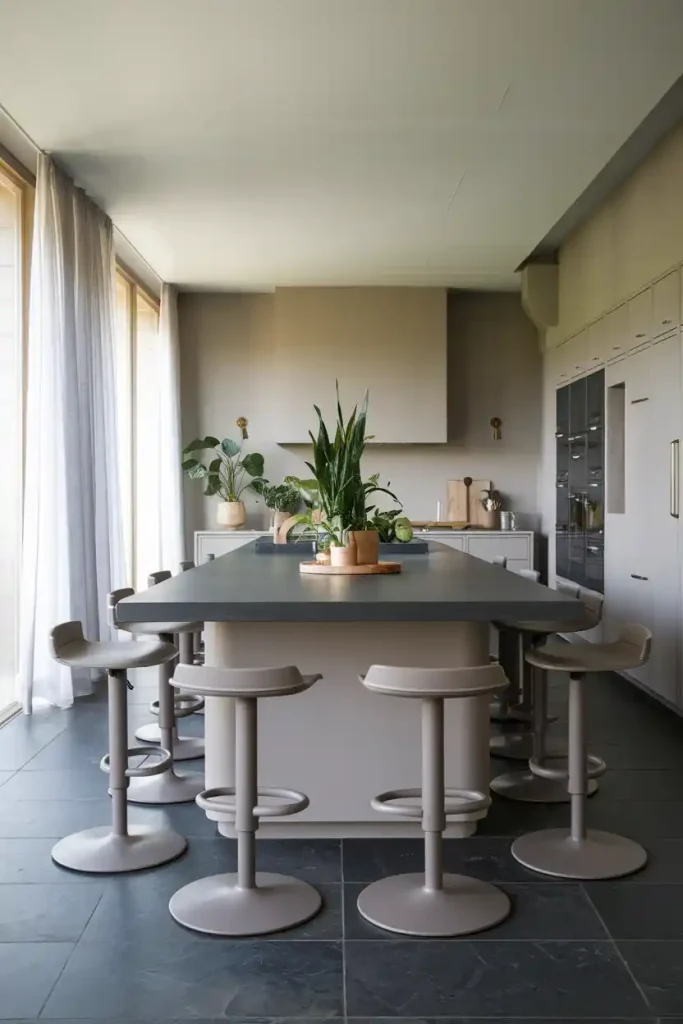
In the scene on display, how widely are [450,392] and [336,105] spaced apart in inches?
178

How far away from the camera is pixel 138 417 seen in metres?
8.43

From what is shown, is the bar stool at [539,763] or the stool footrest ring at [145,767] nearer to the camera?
the stool footrest ring at [145,767]

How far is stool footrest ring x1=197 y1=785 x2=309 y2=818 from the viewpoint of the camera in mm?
2723

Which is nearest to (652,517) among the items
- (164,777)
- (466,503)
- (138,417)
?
(164,777)

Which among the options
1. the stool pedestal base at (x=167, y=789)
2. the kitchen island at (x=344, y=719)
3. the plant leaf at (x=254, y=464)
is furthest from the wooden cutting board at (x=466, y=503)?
the kitchen island at (x=344, y=719)

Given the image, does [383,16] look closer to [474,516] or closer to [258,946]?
[258,946]

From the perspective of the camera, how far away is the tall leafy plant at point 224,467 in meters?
8.49

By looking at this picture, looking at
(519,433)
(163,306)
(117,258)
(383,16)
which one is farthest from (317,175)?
(519,433)

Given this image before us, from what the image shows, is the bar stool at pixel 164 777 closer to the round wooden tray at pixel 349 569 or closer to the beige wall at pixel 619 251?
the round wooden tray at pixel 349 569

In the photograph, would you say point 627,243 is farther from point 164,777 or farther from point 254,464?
point 164,777

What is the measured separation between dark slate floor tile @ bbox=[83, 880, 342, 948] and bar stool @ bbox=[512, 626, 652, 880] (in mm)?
712

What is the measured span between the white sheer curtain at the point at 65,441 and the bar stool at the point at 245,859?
2.63 meters

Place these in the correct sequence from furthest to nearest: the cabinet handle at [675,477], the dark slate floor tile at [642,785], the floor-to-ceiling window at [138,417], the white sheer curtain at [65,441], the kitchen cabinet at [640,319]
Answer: the floor-to-ceiling window at [138,417]
the kitchen cabinet at [640,319]
the white sheer curtain at [65,441]
the cabinet handle at [675,477]
the dark slate floor tile at [642,785]

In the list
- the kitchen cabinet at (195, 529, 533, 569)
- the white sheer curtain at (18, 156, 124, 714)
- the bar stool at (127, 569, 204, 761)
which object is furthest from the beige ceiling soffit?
the bar stool at (127, 569, 204, 761)
